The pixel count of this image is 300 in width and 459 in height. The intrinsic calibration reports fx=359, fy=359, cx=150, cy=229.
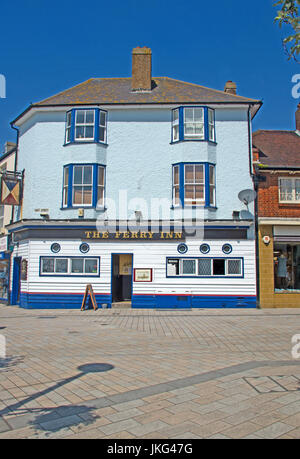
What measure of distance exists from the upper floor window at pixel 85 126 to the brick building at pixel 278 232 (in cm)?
798

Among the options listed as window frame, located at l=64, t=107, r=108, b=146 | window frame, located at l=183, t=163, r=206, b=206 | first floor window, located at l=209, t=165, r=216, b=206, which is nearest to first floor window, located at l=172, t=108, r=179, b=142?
window frame, located at l=183, t=163, r=206, b=206

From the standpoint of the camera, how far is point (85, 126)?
60.5 ft

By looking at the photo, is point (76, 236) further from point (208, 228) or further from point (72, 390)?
point (72, 390)

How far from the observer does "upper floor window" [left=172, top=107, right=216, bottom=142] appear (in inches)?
712

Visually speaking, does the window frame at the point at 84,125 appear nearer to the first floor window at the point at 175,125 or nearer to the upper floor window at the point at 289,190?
the first floor window at the point at 175,125

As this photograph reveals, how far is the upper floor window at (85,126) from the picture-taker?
18297 mm

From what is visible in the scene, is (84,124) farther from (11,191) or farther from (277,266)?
(277,266)

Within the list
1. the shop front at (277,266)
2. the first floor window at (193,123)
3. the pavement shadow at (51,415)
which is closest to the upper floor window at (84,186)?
the first floor window at (193,123)

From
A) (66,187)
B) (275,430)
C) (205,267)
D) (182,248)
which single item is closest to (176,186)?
(182,248)

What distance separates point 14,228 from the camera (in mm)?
19141

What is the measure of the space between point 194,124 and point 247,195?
4526 mm

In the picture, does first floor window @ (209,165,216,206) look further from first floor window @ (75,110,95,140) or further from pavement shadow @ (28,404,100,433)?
pavement shadow @ (28,404,100,433)

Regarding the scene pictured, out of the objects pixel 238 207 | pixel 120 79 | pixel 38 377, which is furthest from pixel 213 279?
pixel 120 79

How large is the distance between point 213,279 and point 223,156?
624 centimetres
